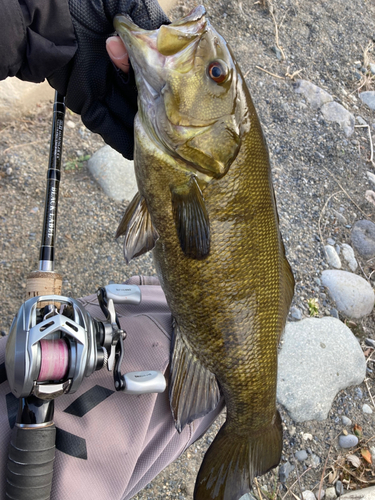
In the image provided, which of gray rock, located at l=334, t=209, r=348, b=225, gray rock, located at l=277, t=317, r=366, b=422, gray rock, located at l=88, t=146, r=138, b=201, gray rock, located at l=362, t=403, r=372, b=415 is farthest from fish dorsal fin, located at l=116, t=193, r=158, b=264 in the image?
gray rock, located at l=334, t=209, r=348, b=225

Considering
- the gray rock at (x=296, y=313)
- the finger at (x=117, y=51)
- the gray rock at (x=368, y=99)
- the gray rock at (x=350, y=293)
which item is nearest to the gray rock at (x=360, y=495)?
the gray rock at (x=296, y=313)

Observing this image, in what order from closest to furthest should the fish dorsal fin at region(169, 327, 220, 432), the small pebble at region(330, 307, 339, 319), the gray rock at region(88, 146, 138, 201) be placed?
the fish dorsal fin at region(169, 327, 220, 432), the gray rock at region(88, 146, 138, 201), the small pebble at region(330, 307, 339, 319)

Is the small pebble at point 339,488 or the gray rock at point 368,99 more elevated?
the gray rock at point 368,99

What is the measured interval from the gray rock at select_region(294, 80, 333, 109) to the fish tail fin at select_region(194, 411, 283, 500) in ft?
13.5

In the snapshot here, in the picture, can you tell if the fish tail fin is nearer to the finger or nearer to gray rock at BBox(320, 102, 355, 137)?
the finger

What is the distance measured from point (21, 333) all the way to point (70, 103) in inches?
Result: 51.9

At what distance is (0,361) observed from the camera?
4.75 ft

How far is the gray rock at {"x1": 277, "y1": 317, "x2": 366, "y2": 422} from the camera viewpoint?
3.02 meters

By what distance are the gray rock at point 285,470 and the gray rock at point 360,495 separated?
379 millimetres

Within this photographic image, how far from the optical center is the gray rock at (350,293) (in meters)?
3.66

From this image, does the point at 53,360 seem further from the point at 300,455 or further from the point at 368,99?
the point at 368,99

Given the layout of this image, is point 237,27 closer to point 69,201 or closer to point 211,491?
point 69,201

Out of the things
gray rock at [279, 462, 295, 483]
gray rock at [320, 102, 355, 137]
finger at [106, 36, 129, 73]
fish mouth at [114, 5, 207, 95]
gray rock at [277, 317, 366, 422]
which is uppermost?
fish mouth at [114, 5, 207, 95]

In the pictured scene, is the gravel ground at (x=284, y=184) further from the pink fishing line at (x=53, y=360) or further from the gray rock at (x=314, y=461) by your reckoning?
the pink fishing line at (x=53, y=360)
